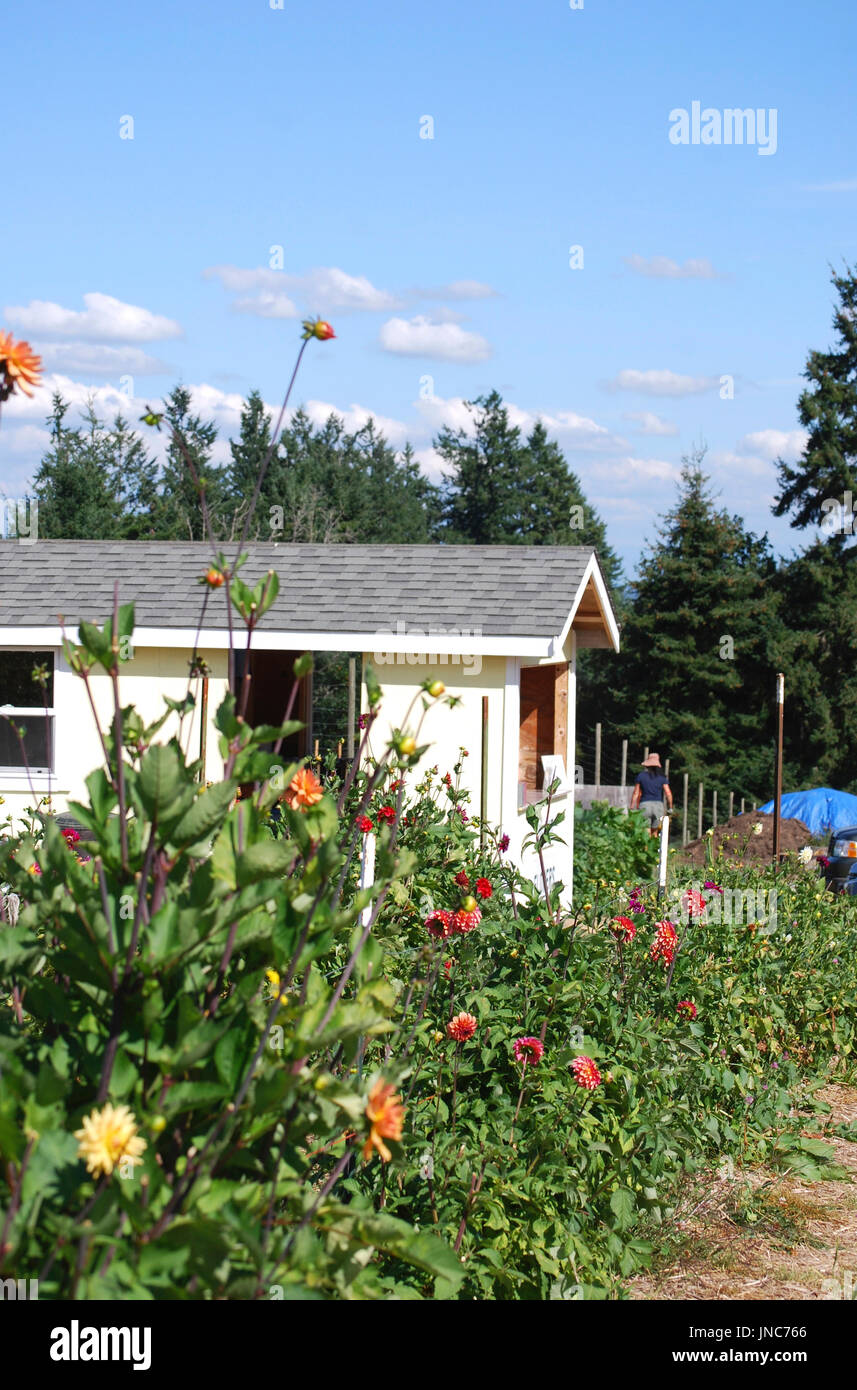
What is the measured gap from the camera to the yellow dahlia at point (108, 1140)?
5.02ft

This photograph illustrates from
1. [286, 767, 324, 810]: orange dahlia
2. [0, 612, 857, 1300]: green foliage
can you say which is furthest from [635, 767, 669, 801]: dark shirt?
[286, 767, 324, 810]: orange dahlia

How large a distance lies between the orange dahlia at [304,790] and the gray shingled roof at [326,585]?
7.91 metres

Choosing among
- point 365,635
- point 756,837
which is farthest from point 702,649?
point 365,635

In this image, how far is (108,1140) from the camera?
60.6 inches

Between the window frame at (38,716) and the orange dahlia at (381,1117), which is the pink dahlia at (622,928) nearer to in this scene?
the orange dahlia at (381,1117)

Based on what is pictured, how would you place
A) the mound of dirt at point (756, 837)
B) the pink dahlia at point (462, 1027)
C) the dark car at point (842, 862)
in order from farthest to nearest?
the mound of dirt at point (756, 837) < the dark car at point (842, 862) < the pink dahlia at point (462, 1027)

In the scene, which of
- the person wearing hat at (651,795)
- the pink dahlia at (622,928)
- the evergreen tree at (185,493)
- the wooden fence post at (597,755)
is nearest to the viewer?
the pink dahlia at (622,928)

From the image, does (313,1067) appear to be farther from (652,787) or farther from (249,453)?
(249,453)

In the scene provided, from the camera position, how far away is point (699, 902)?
515 centimetres

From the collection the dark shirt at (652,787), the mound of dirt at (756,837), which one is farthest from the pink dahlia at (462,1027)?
the mound of dirt at (756,837)

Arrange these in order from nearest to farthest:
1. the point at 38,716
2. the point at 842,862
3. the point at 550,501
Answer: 1. the point at 842,862
2. the point at 38,716
3. the point at 550,501

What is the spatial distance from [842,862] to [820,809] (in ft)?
34.8

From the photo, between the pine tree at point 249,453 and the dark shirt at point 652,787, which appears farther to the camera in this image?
the pine tree at point 249,453
